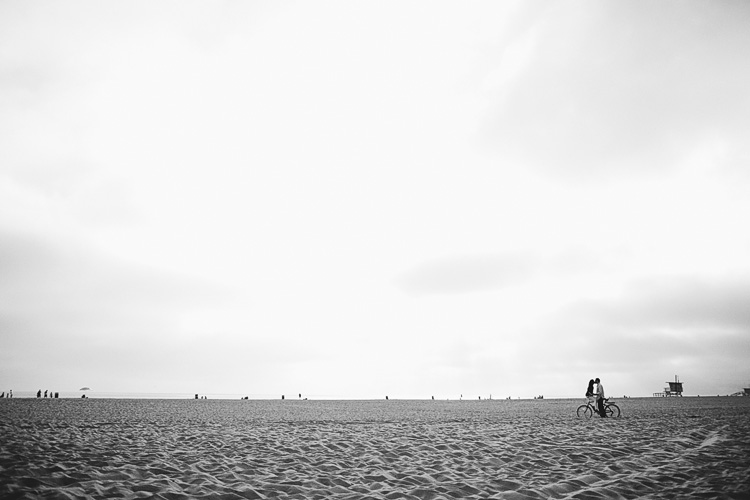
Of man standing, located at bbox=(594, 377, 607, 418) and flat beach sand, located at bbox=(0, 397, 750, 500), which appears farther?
man standing, located at bbox=(594, 377, 607, 418)

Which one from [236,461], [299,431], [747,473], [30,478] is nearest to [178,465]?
[236,461]

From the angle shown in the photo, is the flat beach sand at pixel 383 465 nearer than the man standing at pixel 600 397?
Yes

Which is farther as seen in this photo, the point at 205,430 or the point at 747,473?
the point at 205,430

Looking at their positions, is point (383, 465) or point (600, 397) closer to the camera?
point (383, 465)

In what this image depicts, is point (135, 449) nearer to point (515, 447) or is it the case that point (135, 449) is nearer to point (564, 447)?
point (515, 447)

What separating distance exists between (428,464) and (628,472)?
608 cm

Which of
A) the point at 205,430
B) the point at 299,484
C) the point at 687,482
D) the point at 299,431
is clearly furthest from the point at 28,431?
the point at 687,482

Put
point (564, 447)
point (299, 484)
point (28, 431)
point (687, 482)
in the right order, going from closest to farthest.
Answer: point (687, 482) < point (299, 484) < point (564, 447) < point (28, 431)

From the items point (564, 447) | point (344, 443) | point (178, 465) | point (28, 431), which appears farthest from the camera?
point (28, 431)

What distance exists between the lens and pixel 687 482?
1164 cm

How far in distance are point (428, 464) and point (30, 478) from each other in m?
11.6

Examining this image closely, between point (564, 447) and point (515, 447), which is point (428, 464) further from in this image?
point (564, 447)

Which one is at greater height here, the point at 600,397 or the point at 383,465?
the point at 600,397

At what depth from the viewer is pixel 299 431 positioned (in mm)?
25500
